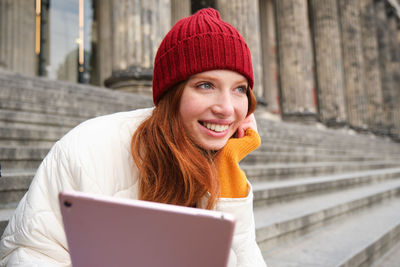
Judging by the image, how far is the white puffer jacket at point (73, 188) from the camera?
2.74ft

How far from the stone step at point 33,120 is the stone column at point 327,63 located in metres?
12.4

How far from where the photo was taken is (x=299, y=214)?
2.67 metres

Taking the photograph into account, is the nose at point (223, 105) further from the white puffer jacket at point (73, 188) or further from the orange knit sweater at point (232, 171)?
the white puffer jacket at point (73, 188)

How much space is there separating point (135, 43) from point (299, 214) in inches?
170

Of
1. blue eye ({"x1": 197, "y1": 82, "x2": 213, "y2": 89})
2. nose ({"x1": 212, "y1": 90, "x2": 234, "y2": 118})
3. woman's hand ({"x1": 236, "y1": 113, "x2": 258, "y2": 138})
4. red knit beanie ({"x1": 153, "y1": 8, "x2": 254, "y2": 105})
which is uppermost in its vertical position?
red knit beanie ({"x1": 153, "y1": 8, "x2": 254, "y2": 105})

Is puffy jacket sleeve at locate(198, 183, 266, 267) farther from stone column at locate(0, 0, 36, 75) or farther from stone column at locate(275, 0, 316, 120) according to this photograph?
stone column at locate(275, 0, 316, 120)

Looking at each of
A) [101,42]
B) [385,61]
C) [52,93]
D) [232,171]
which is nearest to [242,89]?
[232,171]

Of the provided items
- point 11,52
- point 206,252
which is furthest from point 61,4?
point 206,252

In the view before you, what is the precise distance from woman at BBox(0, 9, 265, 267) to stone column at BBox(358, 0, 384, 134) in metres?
18.7

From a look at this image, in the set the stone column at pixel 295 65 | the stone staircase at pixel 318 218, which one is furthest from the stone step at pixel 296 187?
the stone column at pixel 295 65

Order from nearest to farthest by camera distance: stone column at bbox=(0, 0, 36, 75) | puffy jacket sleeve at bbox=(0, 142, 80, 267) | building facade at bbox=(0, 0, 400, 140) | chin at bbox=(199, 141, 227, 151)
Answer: puffy jacket sleeve at bbox=(0, 142, 80, 267)
chin at bbox=(199, 141, 227, 151)
building facade at bbox=(0, 0, 400, 140)
stone column at bbox=(0, 0, 36, 75)

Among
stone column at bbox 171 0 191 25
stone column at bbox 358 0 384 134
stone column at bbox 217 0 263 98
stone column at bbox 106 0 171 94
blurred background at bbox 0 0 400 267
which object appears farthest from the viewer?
stone column at bbox 358 0 384 134

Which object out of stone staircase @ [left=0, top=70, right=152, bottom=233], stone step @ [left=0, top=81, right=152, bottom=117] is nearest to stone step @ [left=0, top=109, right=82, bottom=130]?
stone staircase @ [left=0, top=70, right=152, bottom=233]

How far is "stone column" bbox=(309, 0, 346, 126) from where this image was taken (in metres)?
13.6
